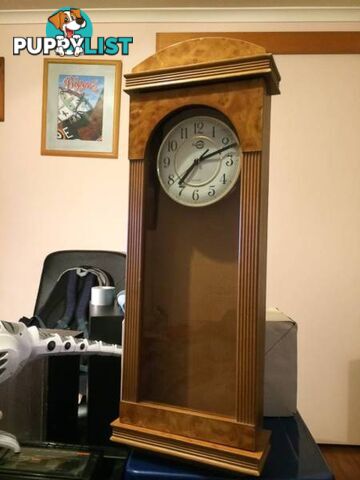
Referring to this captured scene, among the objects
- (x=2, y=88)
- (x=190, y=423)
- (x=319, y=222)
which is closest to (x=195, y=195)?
(x=190, y=423)

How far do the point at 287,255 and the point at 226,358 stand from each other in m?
1.21

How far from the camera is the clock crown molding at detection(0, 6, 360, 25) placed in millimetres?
1766

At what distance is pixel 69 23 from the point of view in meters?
1.86

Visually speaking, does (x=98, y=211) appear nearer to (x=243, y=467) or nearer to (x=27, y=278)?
(x=27, y=278)

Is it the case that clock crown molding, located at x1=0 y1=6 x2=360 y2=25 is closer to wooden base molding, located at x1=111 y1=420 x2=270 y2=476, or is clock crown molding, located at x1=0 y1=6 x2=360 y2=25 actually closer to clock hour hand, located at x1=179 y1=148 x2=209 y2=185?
clock hour hand, located at x1=179 y1=148 x2=209 y2=185

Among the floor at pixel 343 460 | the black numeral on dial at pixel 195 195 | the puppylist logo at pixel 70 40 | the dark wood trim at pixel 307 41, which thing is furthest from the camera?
the puppylist logo at pixel 70 40

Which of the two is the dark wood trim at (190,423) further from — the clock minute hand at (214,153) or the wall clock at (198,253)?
the clock minute hand at (214,153)

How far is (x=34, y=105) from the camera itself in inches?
75.2

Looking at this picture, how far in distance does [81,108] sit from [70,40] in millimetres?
338

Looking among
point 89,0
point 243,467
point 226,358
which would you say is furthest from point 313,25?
point 243,467

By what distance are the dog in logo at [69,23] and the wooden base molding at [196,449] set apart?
70.7 inches

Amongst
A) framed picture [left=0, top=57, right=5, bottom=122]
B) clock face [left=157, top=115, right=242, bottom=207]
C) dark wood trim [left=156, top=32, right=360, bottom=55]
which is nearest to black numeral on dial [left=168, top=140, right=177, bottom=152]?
A: clock face [left=157, top=115, right=242, bottom=207]

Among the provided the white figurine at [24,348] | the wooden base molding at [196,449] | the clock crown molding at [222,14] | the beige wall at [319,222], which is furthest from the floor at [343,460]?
the clock crown molding at [222,14]

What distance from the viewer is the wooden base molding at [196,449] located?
0.57 meters
